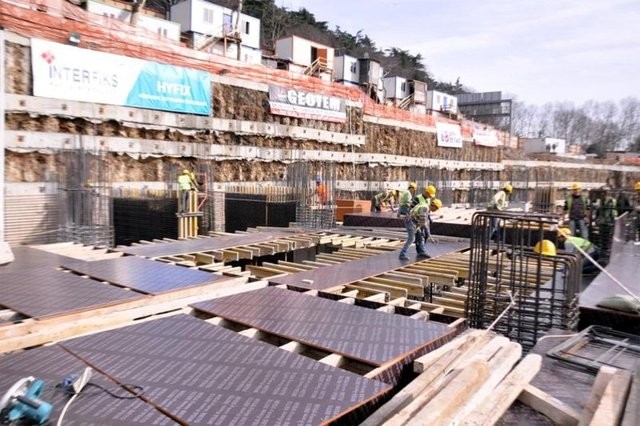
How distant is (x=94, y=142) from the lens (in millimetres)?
17297

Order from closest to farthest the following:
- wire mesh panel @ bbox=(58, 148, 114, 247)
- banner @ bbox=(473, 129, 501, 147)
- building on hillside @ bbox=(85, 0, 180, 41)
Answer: wire mesh panel @ bbox=(58, 148, 114, 247) < building on hillside @ bbox=(85, 0, 180, 41) < banner @ bbox=(473, 129, 501, 147)

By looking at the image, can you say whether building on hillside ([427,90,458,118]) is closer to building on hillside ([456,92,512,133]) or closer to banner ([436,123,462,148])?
building on hillside ([456,92,512,133])

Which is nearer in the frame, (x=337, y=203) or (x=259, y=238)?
(x=259, y=238)

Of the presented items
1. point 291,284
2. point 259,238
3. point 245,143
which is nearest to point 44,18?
point 245,143

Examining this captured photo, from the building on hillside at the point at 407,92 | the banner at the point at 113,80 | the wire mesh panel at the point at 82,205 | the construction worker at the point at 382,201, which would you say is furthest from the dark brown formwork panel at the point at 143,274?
the building on hillside at the point at 407,92

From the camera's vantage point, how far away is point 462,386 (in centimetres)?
292

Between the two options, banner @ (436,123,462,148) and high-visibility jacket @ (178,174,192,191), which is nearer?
high-visibility jacket @ (178,174,192,191)

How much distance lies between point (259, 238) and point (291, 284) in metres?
4.97

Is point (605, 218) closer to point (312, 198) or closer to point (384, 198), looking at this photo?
point (312, 198)

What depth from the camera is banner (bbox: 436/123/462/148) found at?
40.0 meters

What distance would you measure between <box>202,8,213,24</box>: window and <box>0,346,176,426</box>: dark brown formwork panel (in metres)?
42.5

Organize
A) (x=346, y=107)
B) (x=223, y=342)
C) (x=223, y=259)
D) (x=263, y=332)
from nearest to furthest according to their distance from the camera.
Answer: (x=223, y=342), (x=263, y=332), (x=223, y=259), (x=346, y=107)

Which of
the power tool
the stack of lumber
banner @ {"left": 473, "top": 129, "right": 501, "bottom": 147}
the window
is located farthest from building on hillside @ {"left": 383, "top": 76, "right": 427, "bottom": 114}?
the power tool

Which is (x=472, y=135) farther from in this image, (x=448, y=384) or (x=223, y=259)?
(x=448, y=384)
